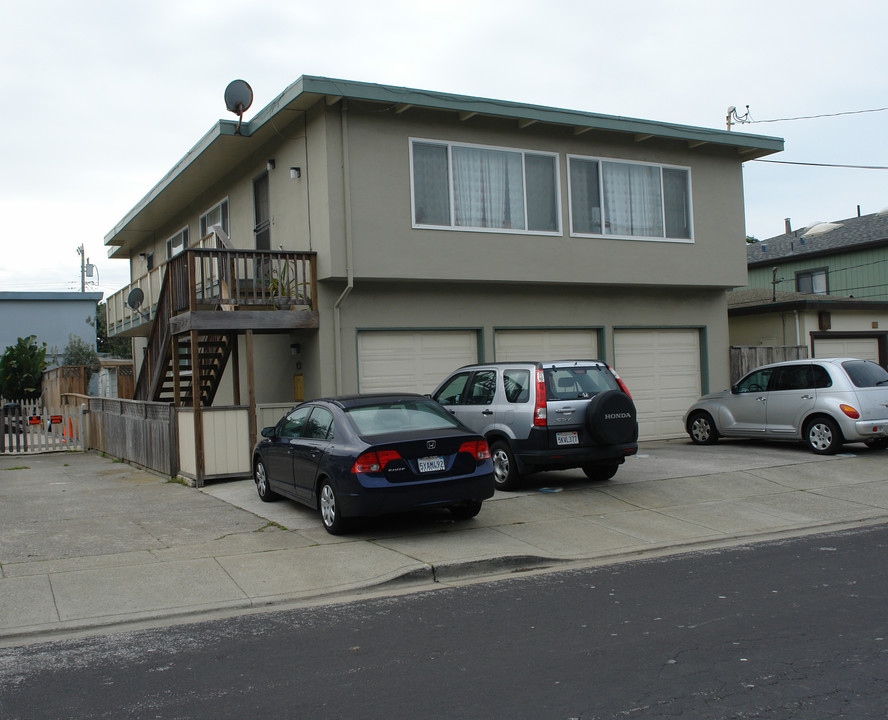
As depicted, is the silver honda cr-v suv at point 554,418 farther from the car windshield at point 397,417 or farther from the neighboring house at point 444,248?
the neighboring house at point 444,248

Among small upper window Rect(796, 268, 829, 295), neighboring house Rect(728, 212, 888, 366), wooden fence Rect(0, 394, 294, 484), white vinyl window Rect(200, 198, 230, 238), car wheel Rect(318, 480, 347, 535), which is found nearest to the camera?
car wheel Rect(318, 480, 347, 535)

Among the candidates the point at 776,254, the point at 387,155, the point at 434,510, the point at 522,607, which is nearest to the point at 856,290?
the point at 776,254

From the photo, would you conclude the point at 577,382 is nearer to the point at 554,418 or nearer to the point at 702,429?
the point at 554,418

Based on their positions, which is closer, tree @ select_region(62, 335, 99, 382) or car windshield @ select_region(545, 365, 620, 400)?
car windshield @ select_region(545, 365, 620, 400)

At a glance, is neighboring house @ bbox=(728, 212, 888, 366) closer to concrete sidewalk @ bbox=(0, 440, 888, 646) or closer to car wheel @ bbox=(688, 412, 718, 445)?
car wheel @ bbox=(688, 412, 718, 445)

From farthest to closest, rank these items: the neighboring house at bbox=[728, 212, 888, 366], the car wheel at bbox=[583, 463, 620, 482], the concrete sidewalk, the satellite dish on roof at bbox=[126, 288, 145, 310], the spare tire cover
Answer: the satellite dish on roof at bbox=[126, 288, 145, 310] → the neighboring house at bbox=[728, 212, 888, 366] → the car wheel at bbox=[583, 463, 620, 482] → the spare tire cover → the concrete sidewalk

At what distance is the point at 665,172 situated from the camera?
1766 cm

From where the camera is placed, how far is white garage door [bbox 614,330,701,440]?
58.0ft

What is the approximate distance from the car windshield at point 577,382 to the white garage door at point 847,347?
10677 millimetres

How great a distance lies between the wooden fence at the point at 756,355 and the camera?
18875 mm

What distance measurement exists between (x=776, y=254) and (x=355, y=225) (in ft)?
82.8

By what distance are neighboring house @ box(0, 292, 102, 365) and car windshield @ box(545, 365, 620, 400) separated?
33559 mm

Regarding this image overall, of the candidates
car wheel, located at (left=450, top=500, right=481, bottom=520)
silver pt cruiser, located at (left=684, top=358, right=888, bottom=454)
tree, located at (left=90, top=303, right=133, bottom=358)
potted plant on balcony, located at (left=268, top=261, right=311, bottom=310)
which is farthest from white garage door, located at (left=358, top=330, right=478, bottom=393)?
tree, located at (left=90, top=303, right=133, bottom=358)

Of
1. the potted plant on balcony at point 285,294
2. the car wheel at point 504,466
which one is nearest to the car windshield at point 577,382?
the car wheel at point 504,466
